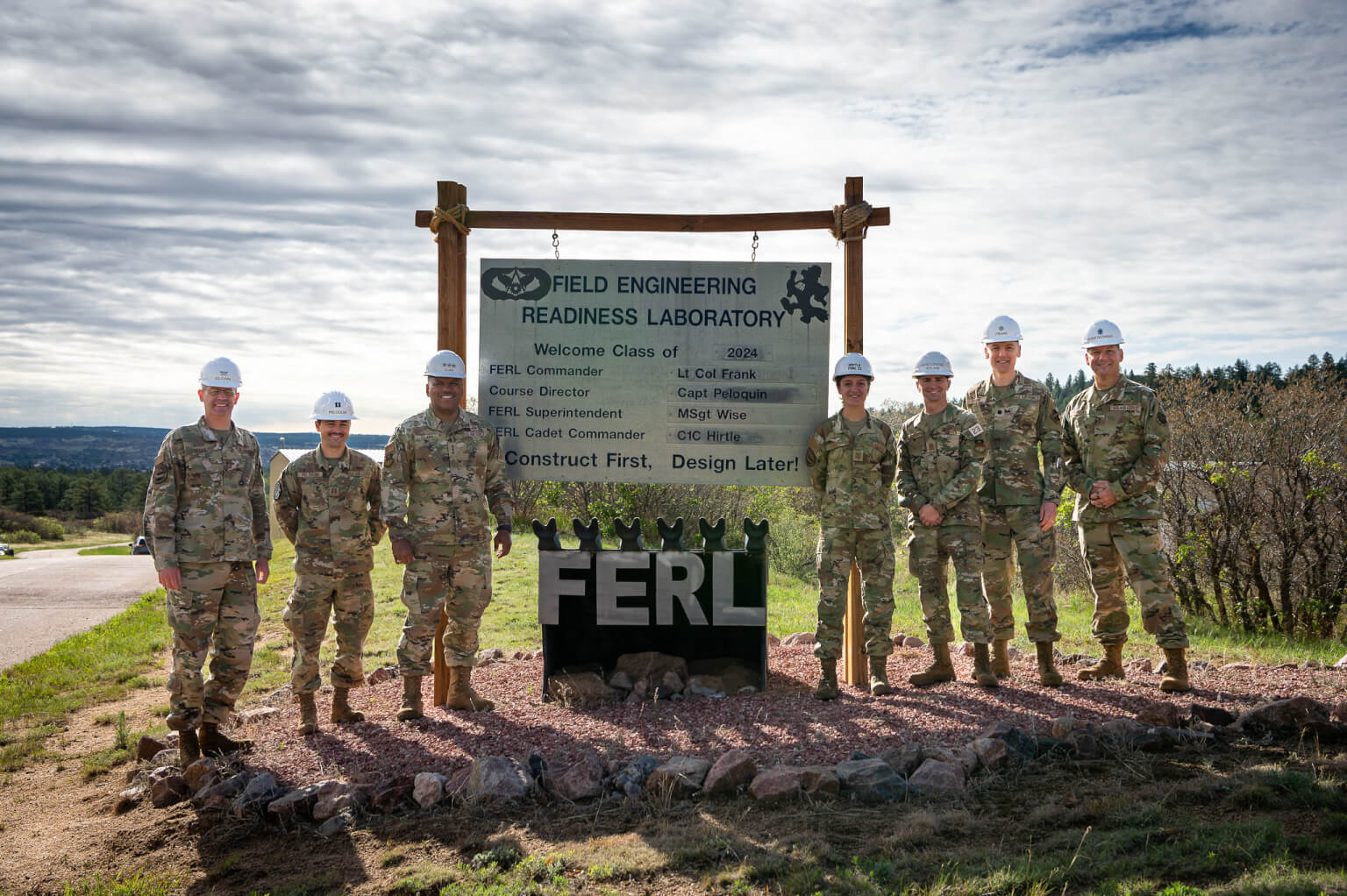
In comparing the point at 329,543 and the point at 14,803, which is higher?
the point at 329,543

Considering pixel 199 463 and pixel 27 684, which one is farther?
pixel 27 684

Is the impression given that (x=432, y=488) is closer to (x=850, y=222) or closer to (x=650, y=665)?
(x=650, y=665)

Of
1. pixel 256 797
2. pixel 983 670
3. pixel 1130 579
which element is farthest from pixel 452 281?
pixel 1130 579

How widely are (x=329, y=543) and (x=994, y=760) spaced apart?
4689mm

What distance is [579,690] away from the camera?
6852 millimetres

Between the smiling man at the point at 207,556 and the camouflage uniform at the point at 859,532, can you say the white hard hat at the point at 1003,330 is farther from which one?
the smiling man at the point at 207,556

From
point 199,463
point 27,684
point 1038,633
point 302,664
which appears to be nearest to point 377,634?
point 27,684

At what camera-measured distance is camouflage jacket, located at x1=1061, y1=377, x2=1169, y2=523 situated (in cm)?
666

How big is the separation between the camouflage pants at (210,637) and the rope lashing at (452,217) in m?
3.07

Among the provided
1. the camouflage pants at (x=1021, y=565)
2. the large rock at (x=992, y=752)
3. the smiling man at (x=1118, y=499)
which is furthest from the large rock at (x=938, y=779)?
the smiling man at (x=1118, y=499)

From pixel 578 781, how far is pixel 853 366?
369 cm

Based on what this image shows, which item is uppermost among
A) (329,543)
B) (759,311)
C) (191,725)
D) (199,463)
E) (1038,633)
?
(759,311)

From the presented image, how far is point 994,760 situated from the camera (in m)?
5.08

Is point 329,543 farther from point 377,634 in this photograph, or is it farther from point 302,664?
point 377,634
